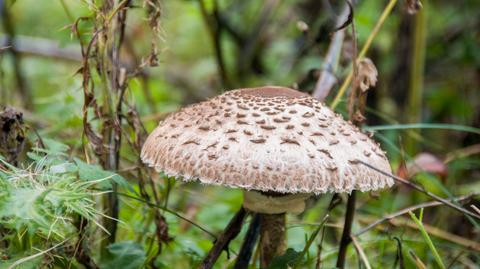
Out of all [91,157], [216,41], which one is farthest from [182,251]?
[216,41]

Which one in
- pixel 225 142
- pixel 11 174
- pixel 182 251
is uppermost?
pixel 225 142

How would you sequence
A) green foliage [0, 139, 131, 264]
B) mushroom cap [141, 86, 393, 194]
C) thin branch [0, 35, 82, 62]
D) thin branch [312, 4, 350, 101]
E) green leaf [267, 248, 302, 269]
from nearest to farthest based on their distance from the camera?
1. green foliage [0, 139, 131, 264]
2. mushroom cap [141, 86, 393, 194]
3. green leaf [267, 248, 302, 269]
4. thin branch [312, 4, 350, 101]
5. thin branch [0, 35, 82, 62]

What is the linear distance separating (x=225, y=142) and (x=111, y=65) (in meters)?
0.62

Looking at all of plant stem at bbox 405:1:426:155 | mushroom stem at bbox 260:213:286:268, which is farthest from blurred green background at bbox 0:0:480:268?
mushroom stem at bbox 260:213:286:268

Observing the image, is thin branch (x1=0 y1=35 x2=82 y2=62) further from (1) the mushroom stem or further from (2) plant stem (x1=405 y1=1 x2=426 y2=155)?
(1) the mushroom stem

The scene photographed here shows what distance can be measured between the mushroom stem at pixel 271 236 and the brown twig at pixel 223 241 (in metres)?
0.09

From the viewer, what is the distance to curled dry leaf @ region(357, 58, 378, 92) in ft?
6.00

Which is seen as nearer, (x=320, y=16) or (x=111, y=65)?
(x=111, y=65)

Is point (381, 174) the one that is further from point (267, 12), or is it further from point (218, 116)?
point (267, 12)

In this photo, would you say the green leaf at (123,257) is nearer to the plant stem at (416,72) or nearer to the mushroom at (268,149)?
the mushroom at (268,149)

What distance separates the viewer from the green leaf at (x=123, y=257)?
1.80 meters

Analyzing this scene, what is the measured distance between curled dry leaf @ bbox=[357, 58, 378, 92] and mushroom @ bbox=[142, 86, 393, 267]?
0.22m

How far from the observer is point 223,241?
178 centimetres

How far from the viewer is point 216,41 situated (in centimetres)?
303
